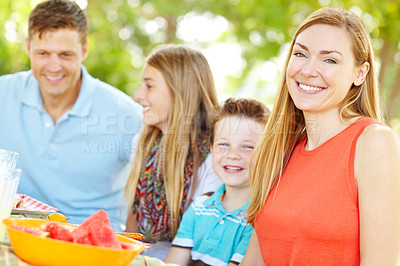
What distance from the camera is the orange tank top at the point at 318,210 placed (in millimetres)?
1750

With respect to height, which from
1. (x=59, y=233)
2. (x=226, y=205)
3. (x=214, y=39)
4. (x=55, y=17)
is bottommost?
(x=226, y=205)

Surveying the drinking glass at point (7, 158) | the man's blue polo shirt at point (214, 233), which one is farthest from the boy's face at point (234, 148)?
the drinking glass at point (7, 158)

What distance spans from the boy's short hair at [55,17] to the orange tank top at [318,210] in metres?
1.92

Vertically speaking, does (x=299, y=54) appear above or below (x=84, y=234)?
above

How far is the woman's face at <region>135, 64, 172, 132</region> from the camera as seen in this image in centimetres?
300

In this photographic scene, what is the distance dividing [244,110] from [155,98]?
2.05 ft

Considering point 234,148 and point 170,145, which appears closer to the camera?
point 234,148

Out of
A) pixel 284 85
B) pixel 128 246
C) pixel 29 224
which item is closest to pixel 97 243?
pixel 128 246

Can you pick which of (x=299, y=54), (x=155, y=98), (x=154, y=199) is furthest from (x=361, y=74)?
(x=154, y=199)

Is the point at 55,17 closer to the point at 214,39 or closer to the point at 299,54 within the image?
the point at 299,54

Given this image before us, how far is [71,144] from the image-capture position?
10.5ft

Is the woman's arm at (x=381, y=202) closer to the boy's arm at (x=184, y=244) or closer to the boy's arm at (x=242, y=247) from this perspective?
the boy's arm at (x=242, y=247)

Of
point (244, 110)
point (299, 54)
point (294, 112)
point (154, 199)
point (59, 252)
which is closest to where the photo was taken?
point (59, 252)

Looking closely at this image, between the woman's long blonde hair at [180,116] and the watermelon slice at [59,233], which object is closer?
the watermelon slice at [59,233]
